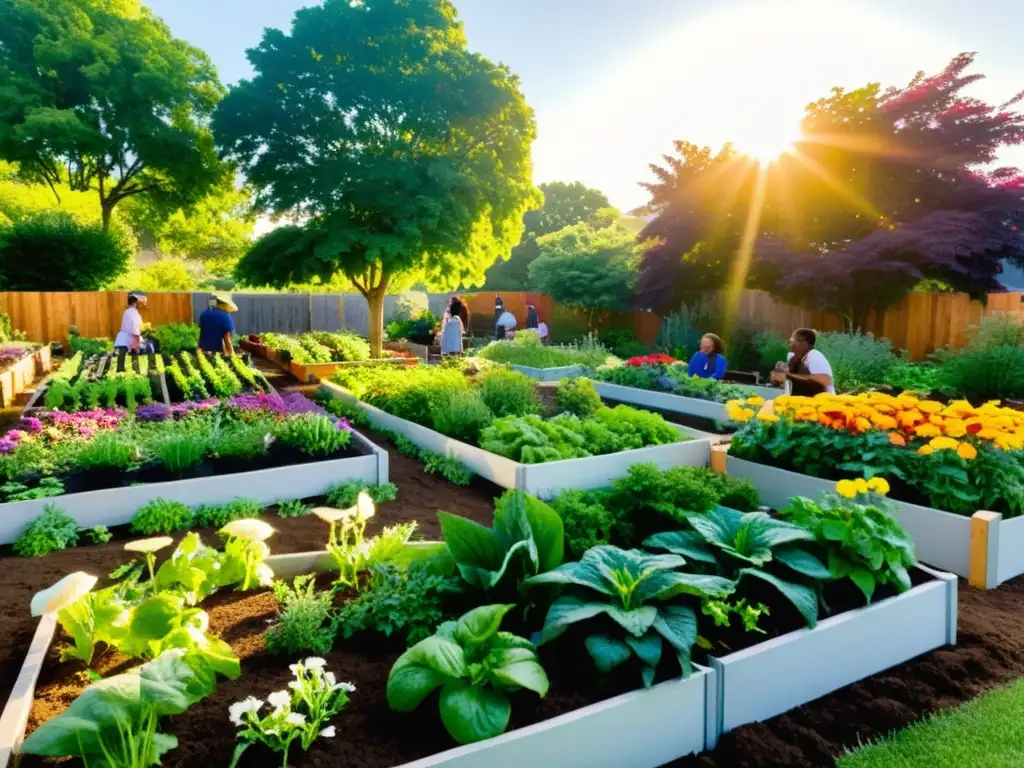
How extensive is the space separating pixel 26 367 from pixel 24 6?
16640 millimetres

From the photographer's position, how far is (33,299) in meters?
18.9

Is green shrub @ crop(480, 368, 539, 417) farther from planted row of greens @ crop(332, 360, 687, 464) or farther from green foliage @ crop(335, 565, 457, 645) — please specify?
green foliage @ crop(335, 565, 457, 645)

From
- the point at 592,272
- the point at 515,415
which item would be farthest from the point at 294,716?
the point at 592,272

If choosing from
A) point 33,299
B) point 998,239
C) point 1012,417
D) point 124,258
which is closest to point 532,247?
point 124,258

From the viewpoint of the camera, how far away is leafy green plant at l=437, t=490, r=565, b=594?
3.18m

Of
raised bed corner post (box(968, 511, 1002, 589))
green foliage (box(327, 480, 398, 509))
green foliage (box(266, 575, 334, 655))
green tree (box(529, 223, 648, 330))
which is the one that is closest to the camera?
green foliage (box(266, 575, 334, 655))

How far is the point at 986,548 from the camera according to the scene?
4266 mm

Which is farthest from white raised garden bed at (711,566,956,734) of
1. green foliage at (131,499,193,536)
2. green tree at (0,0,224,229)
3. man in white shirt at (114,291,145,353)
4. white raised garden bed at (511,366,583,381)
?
green tree at (0,0,224,229)

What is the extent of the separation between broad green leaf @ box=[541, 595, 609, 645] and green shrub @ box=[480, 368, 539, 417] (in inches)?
198

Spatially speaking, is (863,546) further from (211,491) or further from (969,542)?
(211,491)

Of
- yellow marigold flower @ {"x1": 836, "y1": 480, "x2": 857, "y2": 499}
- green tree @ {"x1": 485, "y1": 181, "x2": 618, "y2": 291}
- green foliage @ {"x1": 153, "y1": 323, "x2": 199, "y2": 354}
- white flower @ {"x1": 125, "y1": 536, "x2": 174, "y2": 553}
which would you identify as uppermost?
green tree @ {"x1": 485, "y1": 181, "x2": 618, "y2": 291}

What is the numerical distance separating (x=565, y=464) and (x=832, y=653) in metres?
3.17

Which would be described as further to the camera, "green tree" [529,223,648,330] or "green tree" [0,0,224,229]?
"green tree" [529,223,648,330]

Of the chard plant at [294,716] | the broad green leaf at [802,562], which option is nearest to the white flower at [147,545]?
the chard plant at [294,716]
